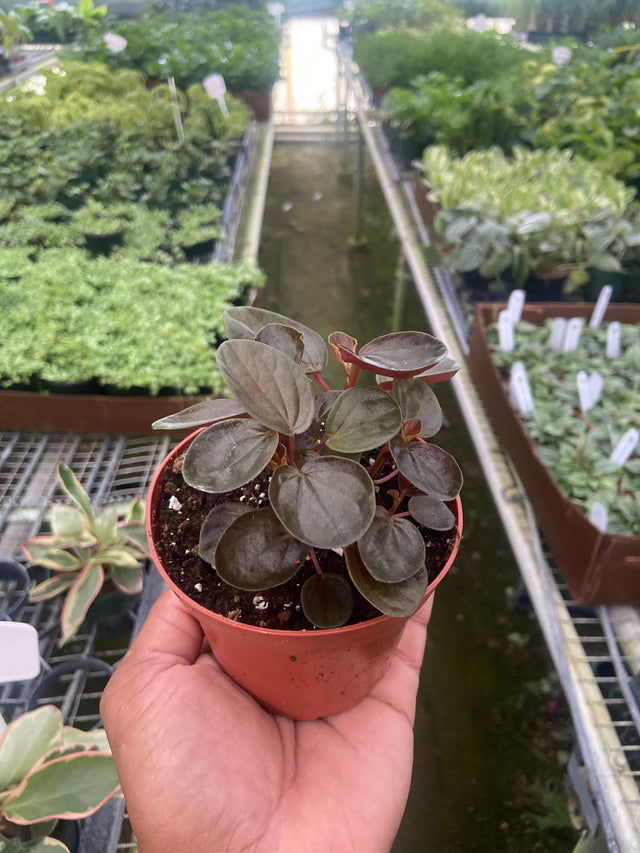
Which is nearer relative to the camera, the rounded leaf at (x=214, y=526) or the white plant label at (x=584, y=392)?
the rounded leaf at (x=214, y=526)

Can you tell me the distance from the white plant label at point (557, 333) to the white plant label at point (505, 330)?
15 cm

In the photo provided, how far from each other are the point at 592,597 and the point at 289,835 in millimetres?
678

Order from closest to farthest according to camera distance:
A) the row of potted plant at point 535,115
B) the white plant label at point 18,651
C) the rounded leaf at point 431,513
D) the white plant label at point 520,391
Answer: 1. the rounded leaf at point 431,513
2. the white plant label at point 18,651
3. the white plant label at point 520,391
4. the row of potted plant at point 535,115

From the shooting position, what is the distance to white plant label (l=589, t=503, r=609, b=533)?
38.4 inches

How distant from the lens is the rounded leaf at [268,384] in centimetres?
46

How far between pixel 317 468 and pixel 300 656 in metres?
0.22

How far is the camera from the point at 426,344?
52 centimetres

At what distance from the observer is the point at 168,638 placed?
75 centimetres

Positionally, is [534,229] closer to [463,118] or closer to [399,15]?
[463,118]

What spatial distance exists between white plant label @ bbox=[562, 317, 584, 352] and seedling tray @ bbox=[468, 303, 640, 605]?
0.21 meters

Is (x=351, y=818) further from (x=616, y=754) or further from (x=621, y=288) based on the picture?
(x=621, y=288)

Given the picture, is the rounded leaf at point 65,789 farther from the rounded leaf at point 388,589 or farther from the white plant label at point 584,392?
the white plant label at point 584,392

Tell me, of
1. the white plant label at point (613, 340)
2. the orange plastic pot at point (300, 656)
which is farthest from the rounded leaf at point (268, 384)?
the white plant label at point (613, 340)

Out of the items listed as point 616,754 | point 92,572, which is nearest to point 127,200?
point 92,572
